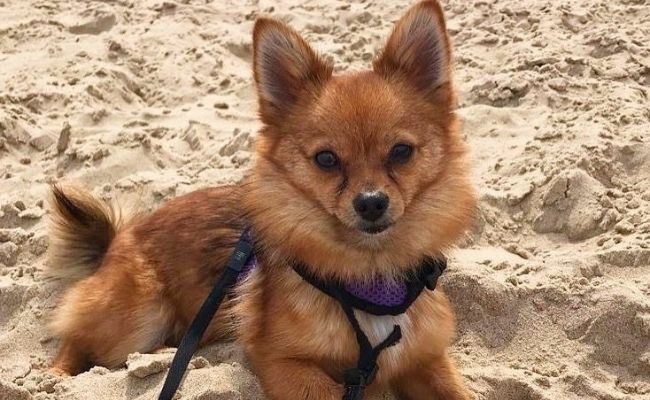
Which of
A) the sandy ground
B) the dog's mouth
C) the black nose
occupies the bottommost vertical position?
→ the sandy ground

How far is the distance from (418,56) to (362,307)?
2.98 feet

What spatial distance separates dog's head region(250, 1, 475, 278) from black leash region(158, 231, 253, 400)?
0.15 metres

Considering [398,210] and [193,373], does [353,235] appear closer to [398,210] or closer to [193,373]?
[398,210]

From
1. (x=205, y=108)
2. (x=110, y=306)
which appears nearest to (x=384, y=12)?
(x=205, y=108)

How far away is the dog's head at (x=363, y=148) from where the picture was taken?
2.44 meters

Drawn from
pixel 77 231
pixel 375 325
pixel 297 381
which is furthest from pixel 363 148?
pixel 77 231

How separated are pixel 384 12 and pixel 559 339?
346 centimetres

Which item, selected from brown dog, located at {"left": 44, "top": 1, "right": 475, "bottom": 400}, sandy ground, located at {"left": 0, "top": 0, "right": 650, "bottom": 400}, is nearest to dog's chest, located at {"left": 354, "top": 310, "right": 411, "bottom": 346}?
brown dog, located at {"left": 44, "top": 1, "right": 475, "bottom": 400}

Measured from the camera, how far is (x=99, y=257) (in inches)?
139

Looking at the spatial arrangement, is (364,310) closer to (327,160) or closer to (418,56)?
(327,160)

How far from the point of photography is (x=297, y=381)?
8.27 ft

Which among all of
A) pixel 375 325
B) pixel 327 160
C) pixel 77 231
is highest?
pixel 327 160

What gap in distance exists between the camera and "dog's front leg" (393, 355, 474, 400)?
267cm

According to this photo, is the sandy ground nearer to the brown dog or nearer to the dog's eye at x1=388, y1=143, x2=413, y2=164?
the brown dog
